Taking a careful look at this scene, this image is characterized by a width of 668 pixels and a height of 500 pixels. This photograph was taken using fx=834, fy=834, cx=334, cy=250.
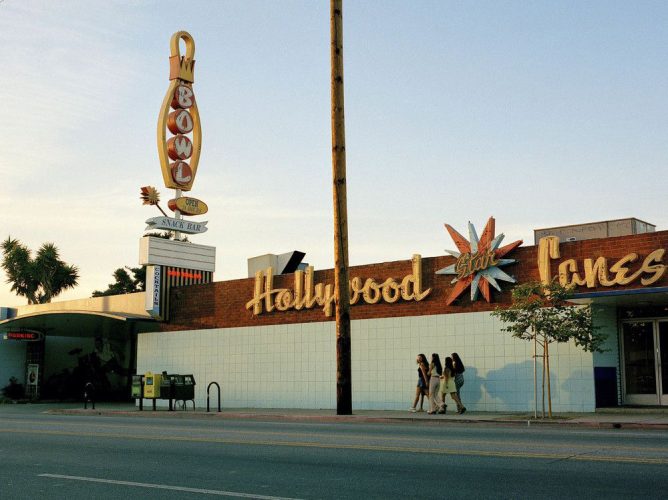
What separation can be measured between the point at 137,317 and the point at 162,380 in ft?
16.4

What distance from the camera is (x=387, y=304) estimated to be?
27.5 metres

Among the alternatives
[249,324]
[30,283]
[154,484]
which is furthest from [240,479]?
[30,283]

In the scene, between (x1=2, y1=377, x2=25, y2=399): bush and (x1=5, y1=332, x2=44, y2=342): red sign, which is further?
(x1=2, y1=377, x2=25, y2=399): bush

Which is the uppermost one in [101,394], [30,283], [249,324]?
[30,283]

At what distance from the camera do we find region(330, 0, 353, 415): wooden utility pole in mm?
23281

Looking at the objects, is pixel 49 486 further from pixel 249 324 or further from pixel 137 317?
pixel 137 317

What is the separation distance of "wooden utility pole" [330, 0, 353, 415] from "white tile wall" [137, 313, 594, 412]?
12.5 ft

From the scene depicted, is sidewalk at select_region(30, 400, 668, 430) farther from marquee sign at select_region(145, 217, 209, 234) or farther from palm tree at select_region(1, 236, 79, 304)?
palm tree at select_region(1, 236, 79, 304)

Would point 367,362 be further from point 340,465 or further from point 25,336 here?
point 25,336

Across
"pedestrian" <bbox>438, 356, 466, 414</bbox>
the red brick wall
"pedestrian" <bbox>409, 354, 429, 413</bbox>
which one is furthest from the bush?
"pedestrian" <bbox>438, 356, 466, 414</bbox>

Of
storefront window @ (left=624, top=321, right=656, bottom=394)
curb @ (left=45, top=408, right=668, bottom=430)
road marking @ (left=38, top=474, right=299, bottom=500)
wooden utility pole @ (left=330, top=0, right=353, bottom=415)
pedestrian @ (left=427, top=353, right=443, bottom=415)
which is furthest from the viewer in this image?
pedestrian @ (left=427, top=353, right=443, bottom=415)

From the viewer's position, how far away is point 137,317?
34.0 m

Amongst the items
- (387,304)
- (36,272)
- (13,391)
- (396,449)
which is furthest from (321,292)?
(36,272)

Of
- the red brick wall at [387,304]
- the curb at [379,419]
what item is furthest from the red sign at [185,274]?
the curb at [379,419]
